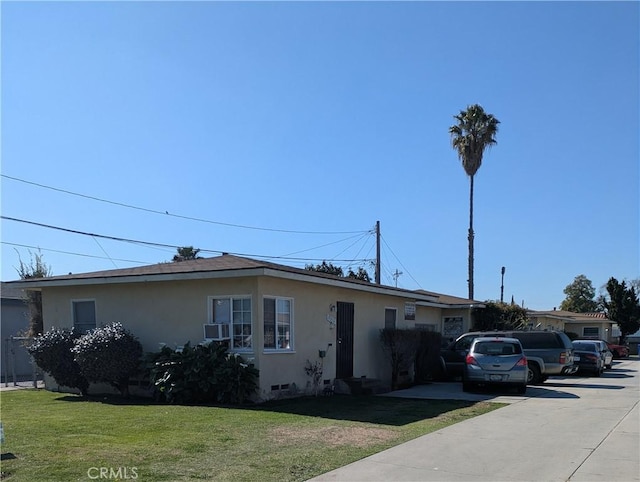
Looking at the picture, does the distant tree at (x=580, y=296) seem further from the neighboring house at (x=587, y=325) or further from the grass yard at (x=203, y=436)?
the grass yard at (x=203, y=436)

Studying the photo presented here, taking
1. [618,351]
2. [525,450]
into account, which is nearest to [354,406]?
[525,450]

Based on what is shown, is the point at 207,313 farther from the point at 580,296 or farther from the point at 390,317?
the point at 580,296

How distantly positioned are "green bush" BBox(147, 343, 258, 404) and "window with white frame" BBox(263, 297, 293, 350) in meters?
0.99

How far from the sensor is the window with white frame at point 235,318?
14.2 m

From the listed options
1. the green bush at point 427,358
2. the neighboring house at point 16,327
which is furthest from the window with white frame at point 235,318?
the neighboring house at point 16,327

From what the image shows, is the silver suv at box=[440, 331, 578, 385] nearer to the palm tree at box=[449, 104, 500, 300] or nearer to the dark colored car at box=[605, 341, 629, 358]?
the palm tree at box=[449, 104, 500, 300]

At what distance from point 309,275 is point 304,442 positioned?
6.67 meters

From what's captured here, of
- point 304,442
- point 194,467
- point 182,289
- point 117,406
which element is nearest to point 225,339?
point 182,289

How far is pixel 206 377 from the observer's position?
13.4 metres

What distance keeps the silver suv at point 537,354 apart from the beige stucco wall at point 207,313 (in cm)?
472

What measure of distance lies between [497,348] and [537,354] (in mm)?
4137

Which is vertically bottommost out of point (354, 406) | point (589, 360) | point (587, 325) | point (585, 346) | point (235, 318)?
point (587, 325)

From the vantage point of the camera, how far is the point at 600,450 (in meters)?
8.57

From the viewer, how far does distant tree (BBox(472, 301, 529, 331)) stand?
95.8 feet
